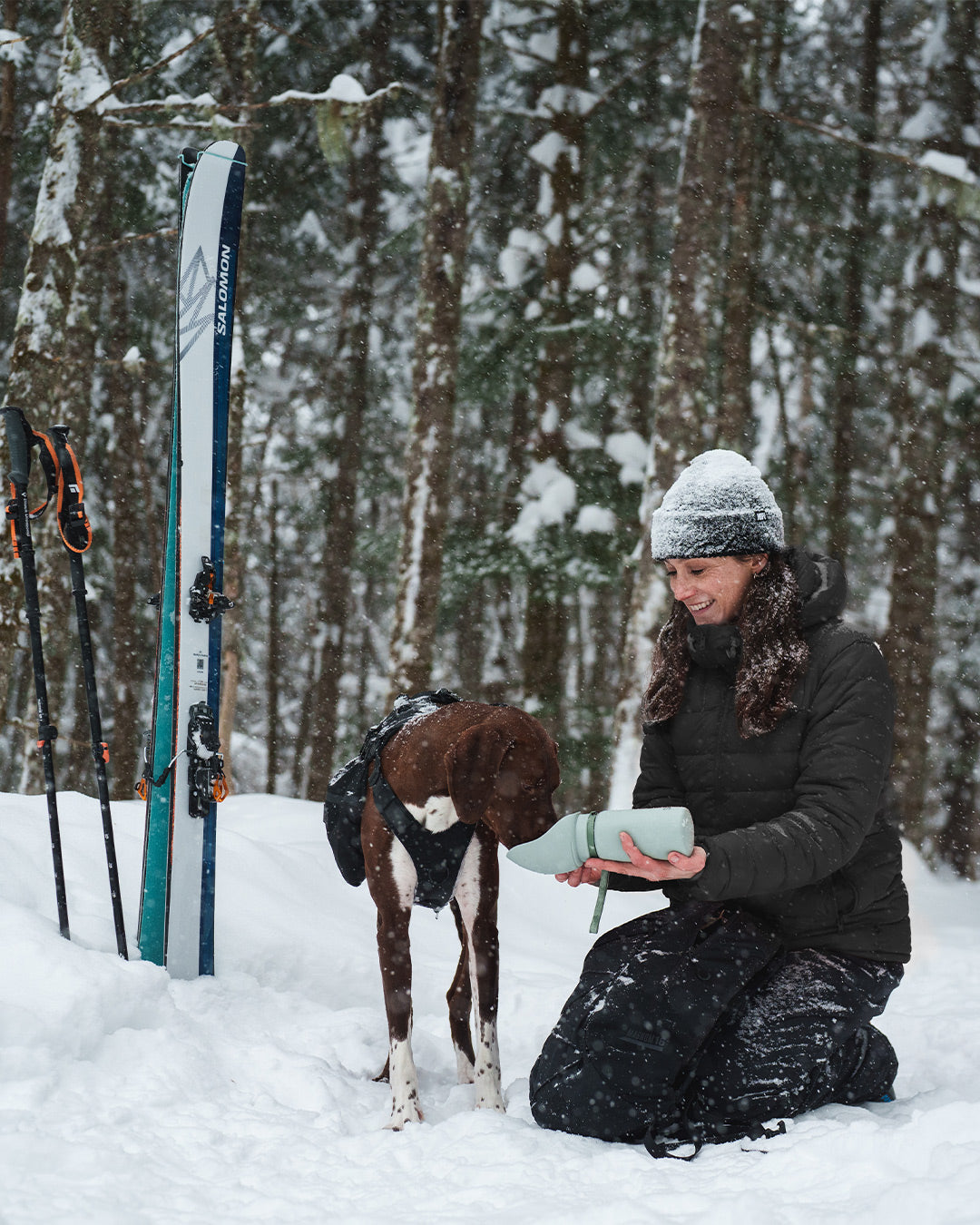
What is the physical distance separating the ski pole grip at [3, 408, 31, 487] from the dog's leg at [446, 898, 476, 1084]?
6.35 ft

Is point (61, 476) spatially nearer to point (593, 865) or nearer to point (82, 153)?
point (593, 865)

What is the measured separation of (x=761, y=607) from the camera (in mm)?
2803

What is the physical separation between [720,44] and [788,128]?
196 inches

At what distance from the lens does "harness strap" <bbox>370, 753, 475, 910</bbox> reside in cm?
292

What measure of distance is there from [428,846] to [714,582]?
1.10 meters

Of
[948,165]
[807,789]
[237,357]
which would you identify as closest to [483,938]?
[807,789]

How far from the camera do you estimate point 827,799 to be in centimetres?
253

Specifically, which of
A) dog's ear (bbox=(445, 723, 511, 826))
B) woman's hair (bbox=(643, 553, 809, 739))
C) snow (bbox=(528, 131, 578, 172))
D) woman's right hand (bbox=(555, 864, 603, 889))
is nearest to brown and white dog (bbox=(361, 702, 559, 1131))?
dog's ear (bbox=(445, 723, 511, 826))

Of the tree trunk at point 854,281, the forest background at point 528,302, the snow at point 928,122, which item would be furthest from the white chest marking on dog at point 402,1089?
the snow at point 928,122

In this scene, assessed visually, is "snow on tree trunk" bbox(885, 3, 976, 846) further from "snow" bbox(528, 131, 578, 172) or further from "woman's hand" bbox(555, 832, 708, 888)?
"woman's hand" bbox(555, 832, 708, 888)

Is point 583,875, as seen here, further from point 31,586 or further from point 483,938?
point 31,586

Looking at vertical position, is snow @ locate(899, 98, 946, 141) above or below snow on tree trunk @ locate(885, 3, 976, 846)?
above

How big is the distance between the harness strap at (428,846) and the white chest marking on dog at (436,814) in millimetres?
15

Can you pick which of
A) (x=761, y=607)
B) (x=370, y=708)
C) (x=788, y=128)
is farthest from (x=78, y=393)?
(x=370, y=708)
